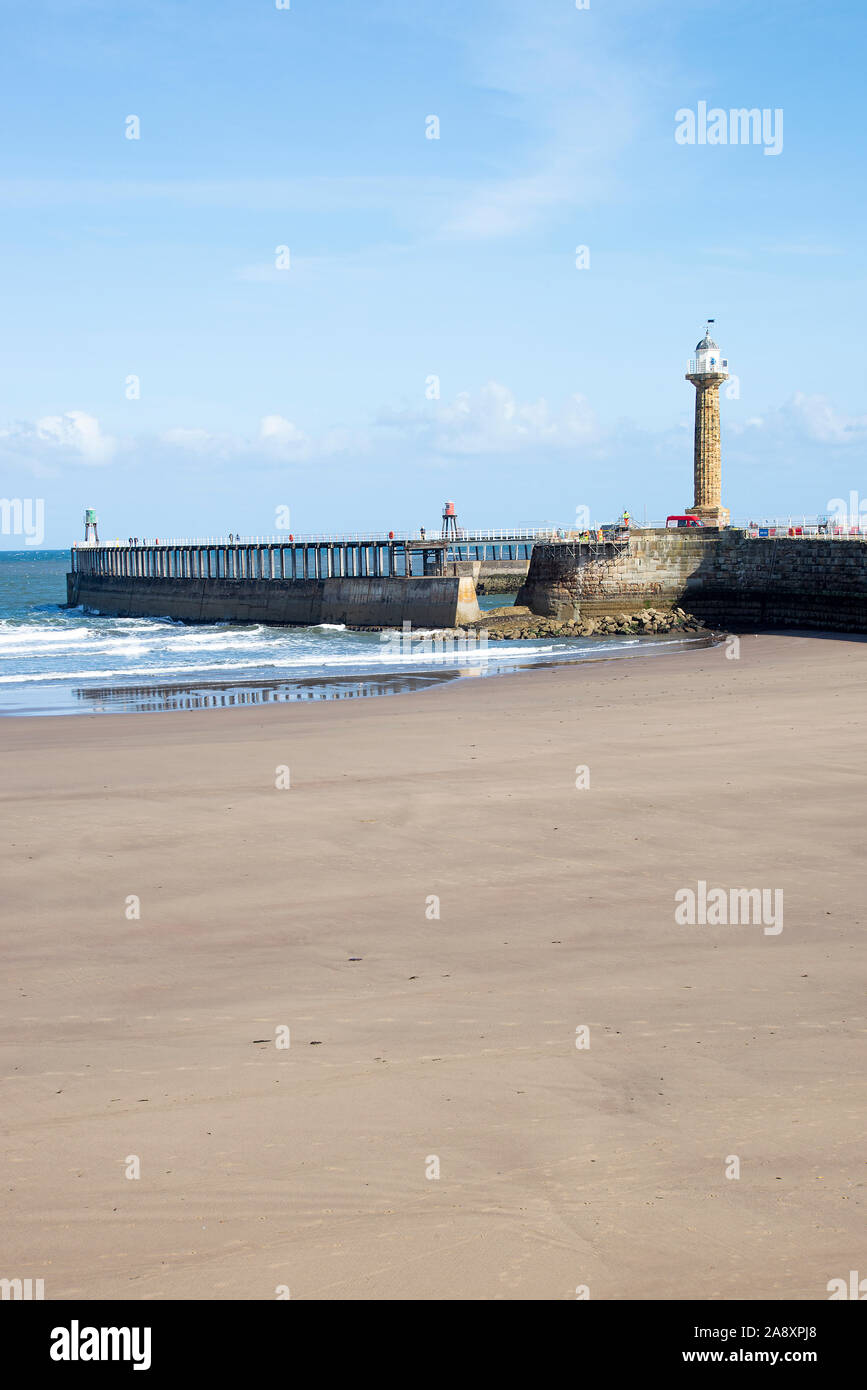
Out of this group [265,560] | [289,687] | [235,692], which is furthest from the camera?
[265,560]

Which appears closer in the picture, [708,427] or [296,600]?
[708,427]

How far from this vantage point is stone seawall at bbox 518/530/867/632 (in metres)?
41.5

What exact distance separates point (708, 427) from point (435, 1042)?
4845cm

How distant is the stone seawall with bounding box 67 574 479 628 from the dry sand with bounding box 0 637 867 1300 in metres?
36.8

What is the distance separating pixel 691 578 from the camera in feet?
153

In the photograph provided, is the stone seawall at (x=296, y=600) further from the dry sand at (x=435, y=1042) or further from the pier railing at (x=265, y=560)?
the dry sand at (x=435, y=1042)

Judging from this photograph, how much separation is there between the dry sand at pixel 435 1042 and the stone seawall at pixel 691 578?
91.7 feet

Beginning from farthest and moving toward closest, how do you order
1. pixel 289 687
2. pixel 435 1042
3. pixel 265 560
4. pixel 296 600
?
pixel 265 560, pixel 296 600, pixel 289 687, pixel 435 1042

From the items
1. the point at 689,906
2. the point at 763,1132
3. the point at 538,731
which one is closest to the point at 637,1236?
the point at 763,1132

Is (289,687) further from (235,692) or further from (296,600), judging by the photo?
(296,600)

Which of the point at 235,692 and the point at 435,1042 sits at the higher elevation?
the point at 235,692

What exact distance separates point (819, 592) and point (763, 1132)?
36.5m

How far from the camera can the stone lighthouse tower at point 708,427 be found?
51656 millimetres

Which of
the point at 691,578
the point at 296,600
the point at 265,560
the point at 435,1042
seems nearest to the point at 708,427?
the point at 691,578
